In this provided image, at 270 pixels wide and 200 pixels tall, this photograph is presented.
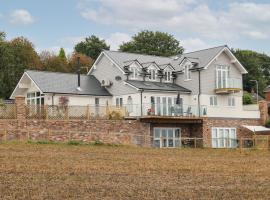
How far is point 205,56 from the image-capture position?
53.7m

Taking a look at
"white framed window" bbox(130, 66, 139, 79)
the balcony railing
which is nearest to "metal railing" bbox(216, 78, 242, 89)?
the balcony railing

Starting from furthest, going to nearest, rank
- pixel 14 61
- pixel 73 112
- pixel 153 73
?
pixel 14 61
pixel 153 73
pixel 73 112

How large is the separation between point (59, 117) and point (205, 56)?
17246mm

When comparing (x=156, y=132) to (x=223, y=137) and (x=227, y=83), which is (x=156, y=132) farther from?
(x=227, y=83)

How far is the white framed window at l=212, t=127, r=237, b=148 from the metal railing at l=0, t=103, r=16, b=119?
18.3 meters

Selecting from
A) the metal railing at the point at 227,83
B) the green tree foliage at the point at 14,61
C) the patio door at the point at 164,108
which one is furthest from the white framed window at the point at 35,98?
the metal railing at the point at 227,83

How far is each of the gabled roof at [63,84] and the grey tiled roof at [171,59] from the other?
3.00 meters

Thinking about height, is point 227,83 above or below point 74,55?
below

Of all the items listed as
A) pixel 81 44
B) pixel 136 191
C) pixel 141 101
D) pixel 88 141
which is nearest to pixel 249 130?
pixel 141 101

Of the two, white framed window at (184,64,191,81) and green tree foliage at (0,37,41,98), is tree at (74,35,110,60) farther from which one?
white framed window at (184,64,191,81)

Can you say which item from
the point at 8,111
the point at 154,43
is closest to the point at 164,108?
the point at 8,111

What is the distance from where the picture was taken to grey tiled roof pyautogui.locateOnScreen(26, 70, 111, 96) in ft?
158

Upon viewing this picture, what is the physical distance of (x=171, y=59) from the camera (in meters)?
57.6

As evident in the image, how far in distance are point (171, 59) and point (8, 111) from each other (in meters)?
21.8
